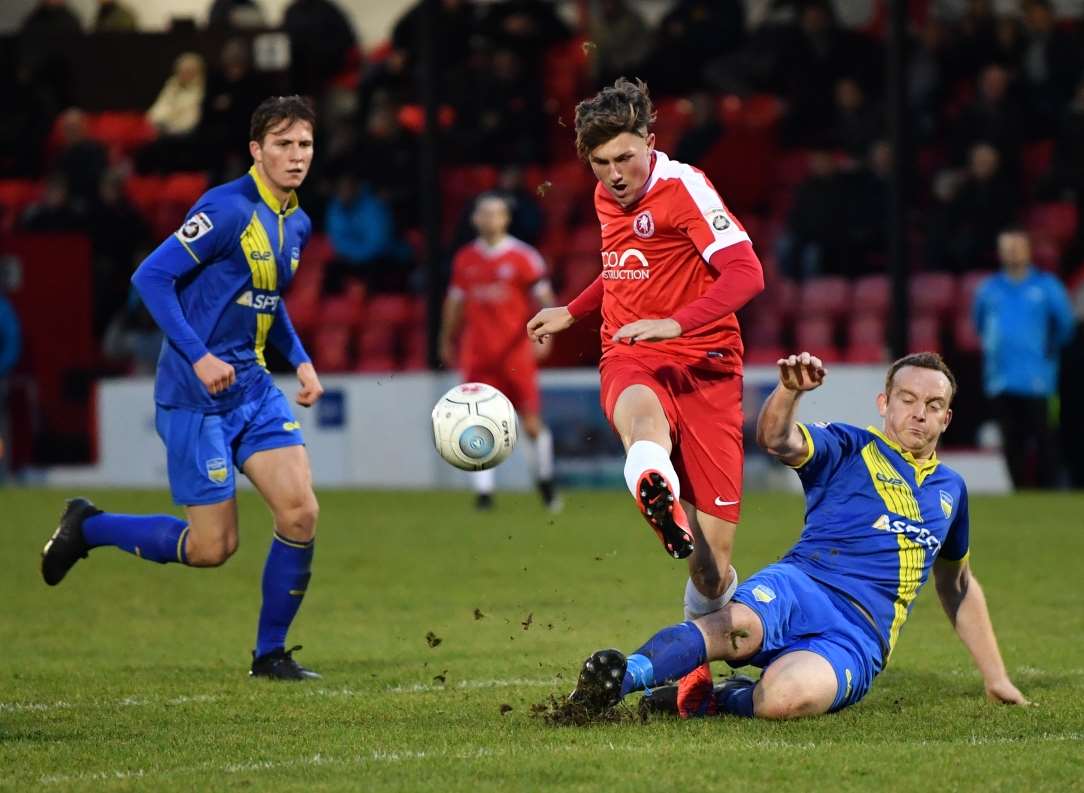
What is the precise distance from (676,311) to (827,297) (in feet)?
32.5

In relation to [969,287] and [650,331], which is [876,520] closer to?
[650,331]

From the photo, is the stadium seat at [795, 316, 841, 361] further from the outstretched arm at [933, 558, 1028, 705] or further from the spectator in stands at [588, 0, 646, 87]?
the outstretched arm at [933, 558, 1028, 705]

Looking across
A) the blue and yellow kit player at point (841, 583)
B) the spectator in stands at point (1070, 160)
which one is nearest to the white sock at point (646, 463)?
the blue and yellow kit player at point (841, 583)

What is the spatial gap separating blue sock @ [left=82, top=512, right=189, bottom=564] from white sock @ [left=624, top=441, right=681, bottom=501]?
1998 mm

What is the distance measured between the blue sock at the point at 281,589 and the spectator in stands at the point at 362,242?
36.1 feet

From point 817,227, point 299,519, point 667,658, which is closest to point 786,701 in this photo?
point 667,658

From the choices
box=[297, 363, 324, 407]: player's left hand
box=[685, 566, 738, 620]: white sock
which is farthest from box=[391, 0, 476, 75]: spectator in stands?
box=[685, 566, 738, 620]: white sock

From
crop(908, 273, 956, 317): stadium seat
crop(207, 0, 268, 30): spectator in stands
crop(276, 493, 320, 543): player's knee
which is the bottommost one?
crop(276, 493, 320, 543): player's knee

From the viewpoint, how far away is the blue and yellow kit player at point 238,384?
6.93 m

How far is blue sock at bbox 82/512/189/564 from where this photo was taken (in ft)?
23.3

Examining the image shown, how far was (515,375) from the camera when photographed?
14.2 m

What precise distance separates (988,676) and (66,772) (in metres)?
2.86

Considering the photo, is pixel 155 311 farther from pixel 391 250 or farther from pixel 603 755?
pixel 391 250

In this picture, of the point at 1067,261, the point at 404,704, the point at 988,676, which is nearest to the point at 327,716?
the point at 404,704
